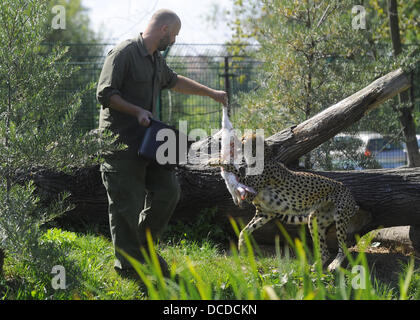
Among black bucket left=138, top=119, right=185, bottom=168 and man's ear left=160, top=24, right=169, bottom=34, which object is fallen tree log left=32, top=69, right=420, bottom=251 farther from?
man's ear left=160, top=24, right=169, bottom=34

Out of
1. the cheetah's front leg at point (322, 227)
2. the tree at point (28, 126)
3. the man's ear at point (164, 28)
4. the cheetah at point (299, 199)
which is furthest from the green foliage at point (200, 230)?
the man's ear at point (164, 28)

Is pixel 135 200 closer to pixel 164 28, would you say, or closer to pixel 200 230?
pixel 164 28

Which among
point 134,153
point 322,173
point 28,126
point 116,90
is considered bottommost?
point 322,173

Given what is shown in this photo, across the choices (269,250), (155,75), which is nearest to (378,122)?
(269,250)

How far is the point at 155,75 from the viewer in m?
4.60

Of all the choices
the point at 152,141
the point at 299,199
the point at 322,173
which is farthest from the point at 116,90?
the point at 322,173

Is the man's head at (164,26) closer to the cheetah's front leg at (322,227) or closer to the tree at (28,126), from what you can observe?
the tree at (28,126)

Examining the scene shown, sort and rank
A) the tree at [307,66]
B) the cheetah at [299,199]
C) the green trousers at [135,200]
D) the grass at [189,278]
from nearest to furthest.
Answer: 1. the grass at [189,278]
2. the green trousers at [135,200]
3. the cheetah at [299,199]
4. the tree at [307,66]

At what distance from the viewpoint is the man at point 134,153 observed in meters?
4.34

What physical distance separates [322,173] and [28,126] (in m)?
3.41

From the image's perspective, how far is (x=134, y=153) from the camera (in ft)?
14.4

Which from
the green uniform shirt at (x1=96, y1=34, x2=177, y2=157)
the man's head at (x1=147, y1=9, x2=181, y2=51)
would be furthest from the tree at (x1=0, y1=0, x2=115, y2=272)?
the man's head at (x1=147, y1=9, x2=181, y2=51)

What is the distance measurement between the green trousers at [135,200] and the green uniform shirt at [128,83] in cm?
20
